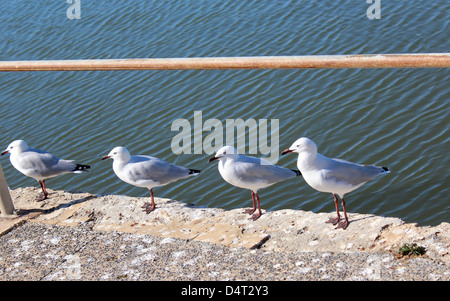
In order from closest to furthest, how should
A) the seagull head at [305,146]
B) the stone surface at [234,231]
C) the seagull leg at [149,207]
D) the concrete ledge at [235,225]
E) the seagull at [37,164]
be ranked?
the stone surface at [234,231] → the concrete ledge at [235,225] → the seagull head at [305,146] → the seagull leg at [149,207] → the seagull at [37,164]

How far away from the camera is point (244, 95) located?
1077cm

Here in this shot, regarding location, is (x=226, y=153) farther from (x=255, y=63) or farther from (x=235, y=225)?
(x=255, y=63)

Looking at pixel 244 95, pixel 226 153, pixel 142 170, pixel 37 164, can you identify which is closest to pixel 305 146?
pixel 226 153

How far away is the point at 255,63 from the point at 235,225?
134 centimetres

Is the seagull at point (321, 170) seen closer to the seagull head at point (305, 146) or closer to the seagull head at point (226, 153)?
the seagull head at point (305, 146)

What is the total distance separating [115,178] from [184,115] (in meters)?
1.84

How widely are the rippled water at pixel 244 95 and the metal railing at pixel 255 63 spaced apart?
10.8 ft

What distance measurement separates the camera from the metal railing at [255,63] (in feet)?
13.0

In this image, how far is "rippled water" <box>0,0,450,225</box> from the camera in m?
8.27

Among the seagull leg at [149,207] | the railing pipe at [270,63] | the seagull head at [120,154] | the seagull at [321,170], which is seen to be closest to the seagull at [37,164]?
the seagull head at [120,154]

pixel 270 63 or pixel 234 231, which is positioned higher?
pixel 270 63

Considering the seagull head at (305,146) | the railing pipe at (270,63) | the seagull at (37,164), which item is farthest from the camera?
the seagull at (37,164)

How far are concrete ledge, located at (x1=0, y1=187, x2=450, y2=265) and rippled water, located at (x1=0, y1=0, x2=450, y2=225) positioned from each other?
2.50 meters
